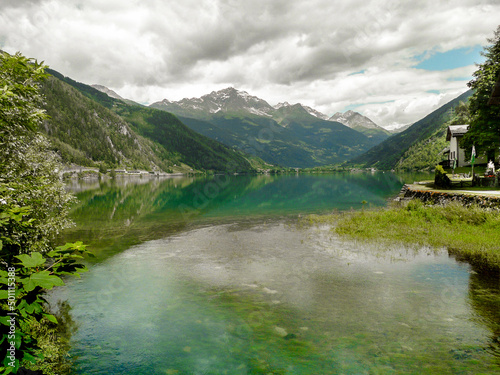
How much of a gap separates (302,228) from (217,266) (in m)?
15.1

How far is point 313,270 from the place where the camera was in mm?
19094

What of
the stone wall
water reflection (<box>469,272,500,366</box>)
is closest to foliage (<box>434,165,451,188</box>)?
the stone wall

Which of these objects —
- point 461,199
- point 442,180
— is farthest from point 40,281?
point 442,180

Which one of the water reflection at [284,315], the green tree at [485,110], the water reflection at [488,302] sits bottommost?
the water reflection at [284,315]

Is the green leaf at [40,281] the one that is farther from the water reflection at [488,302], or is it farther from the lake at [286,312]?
the water reflection at [488,302]

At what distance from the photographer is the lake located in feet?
32.9

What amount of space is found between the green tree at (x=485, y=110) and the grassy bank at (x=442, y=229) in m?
21.9

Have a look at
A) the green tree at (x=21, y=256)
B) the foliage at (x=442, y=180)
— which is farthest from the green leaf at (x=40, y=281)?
the foliage at (x=442, y=180)

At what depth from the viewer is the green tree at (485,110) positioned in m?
45.2

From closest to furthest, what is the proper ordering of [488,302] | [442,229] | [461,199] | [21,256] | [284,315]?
[21,256] < [284,315] < [488,302] < [442,229] < [461,199]

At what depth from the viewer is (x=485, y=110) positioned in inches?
1833

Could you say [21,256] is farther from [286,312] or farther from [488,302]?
[488,302]

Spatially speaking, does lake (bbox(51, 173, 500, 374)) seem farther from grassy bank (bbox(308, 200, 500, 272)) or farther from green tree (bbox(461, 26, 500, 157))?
green tree (bbox(461, 26, 500, 157))

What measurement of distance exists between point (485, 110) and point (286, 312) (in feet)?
170
